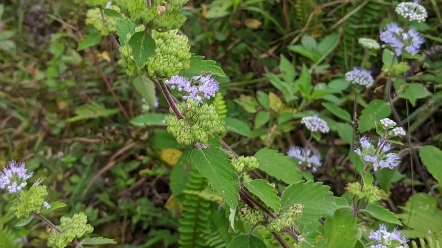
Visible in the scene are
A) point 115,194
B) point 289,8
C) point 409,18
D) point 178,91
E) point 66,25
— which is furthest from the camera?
point 289,8

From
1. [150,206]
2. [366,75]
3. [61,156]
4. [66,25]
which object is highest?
[66,25]

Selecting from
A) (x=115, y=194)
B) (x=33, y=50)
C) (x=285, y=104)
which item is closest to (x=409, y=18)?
(x=285, y=104)

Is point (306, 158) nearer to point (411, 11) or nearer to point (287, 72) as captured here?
point (287, 72)

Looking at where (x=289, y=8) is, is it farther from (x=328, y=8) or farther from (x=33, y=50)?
(x=33, y=50)

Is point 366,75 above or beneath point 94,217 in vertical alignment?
above

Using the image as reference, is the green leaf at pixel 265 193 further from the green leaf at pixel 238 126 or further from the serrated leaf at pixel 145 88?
the serrated leaf at pixel 145 88

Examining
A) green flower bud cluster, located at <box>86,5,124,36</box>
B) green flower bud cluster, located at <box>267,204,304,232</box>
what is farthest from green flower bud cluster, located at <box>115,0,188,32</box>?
green flower bud cluster, located at <box>86,5,124,36</box>

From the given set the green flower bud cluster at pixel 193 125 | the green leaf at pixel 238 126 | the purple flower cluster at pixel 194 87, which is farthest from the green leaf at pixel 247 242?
the green leaf at pixel 238 126
